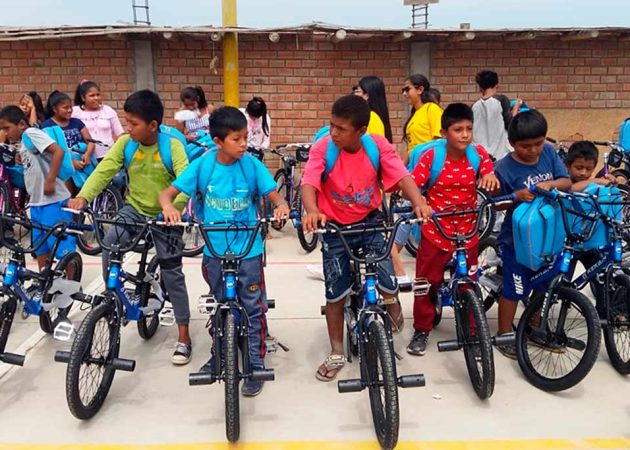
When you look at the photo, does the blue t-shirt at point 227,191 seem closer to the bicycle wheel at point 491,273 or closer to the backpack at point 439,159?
the backpack at point 439,159

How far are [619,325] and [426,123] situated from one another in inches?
104

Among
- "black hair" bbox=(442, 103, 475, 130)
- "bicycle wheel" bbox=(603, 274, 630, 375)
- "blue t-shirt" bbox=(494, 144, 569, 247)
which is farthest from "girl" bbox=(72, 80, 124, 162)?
"bicycle wheel" bbox=(603, 274, 630, 375)

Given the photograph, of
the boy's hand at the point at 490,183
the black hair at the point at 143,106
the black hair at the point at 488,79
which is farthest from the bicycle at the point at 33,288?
the black hair at the point at 488,79

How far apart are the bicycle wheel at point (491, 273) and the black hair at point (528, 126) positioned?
0.99 m

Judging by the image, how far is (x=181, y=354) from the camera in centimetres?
386

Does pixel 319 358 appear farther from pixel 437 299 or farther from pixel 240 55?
pixel 240 55

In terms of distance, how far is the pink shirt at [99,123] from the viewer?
668 centimetres

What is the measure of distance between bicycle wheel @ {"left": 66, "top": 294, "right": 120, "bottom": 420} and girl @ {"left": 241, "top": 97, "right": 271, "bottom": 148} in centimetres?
446

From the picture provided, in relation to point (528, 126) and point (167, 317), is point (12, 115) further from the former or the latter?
point (528, 126)

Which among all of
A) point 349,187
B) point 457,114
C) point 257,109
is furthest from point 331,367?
point 257,109

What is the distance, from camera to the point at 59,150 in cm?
448

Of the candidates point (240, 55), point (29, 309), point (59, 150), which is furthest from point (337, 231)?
point (240, 55)

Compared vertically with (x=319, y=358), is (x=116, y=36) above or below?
above

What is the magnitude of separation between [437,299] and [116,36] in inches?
250
